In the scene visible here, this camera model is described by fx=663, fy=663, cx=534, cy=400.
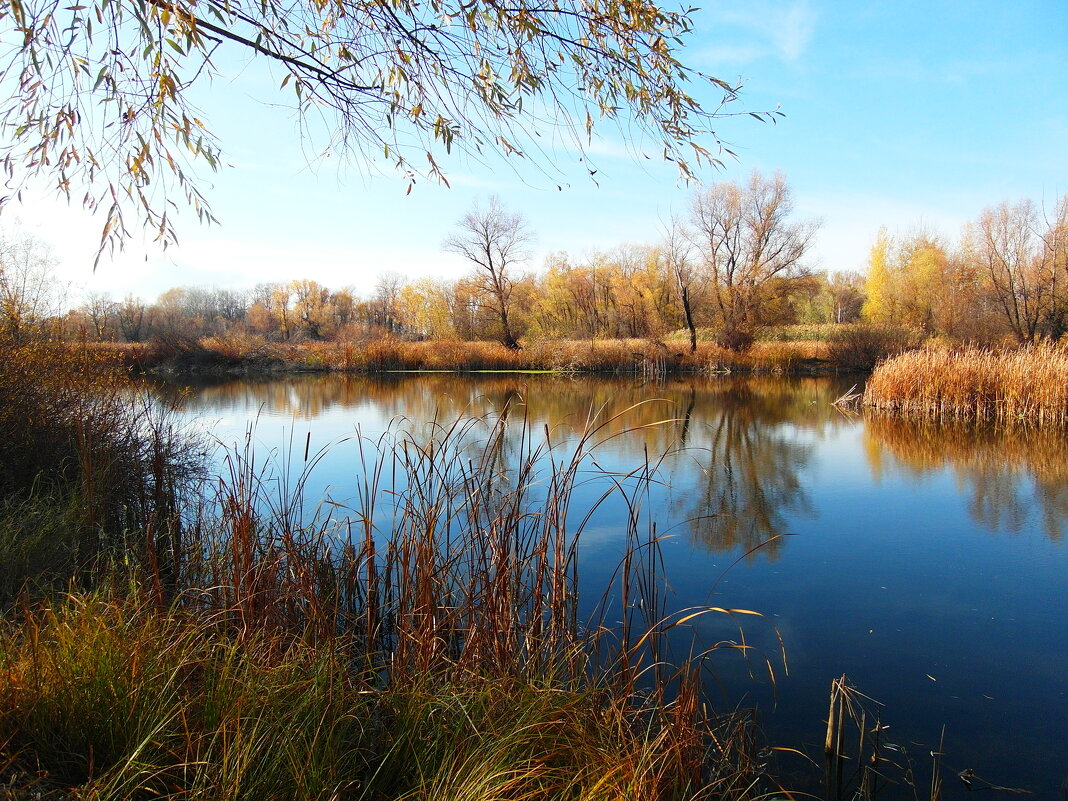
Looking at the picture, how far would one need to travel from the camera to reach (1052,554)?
5.44 meters

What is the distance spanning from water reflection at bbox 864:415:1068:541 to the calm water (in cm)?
4

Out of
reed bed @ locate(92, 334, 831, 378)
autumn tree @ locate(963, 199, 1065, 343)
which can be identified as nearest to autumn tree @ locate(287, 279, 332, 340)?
reed bed @ locate(92, 334, 831, 378)

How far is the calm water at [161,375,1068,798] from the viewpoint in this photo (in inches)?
125

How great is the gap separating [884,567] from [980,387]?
9281 millimetres

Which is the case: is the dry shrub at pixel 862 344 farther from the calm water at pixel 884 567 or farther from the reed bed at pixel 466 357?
the calm water at pixel 884 567

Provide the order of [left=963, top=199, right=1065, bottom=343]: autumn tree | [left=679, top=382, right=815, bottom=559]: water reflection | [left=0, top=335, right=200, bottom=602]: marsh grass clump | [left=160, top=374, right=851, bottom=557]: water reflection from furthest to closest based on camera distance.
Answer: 1. [left=963, top=199, right=1065, bottom=343]: autumn tree
2. [left=160, top=374, right=851, bottom=557]: water reflection
3. [left=679, top=382, right=815, bottom=559]: water reflection
4. [left=0, top=335, right=200, bottom=602]: marsh grass clump

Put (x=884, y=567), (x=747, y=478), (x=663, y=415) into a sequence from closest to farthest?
(x=884, y=567)
(x=747, y=478)
(x=663, y=415)

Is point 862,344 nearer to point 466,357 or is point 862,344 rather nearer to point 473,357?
point 473,357

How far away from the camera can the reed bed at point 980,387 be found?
38.4ft

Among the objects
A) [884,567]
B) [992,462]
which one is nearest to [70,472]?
[884,567]

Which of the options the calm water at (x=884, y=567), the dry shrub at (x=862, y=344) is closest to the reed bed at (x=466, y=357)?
the dry shrub at (x=862, y=344)

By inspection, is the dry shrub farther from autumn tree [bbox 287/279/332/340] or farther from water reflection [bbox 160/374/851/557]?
autumn tree [bbox 287/279/332/340]

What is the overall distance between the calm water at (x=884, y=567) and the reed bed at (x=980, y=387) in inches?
51.8

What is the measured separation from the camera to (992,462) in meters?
8.98
